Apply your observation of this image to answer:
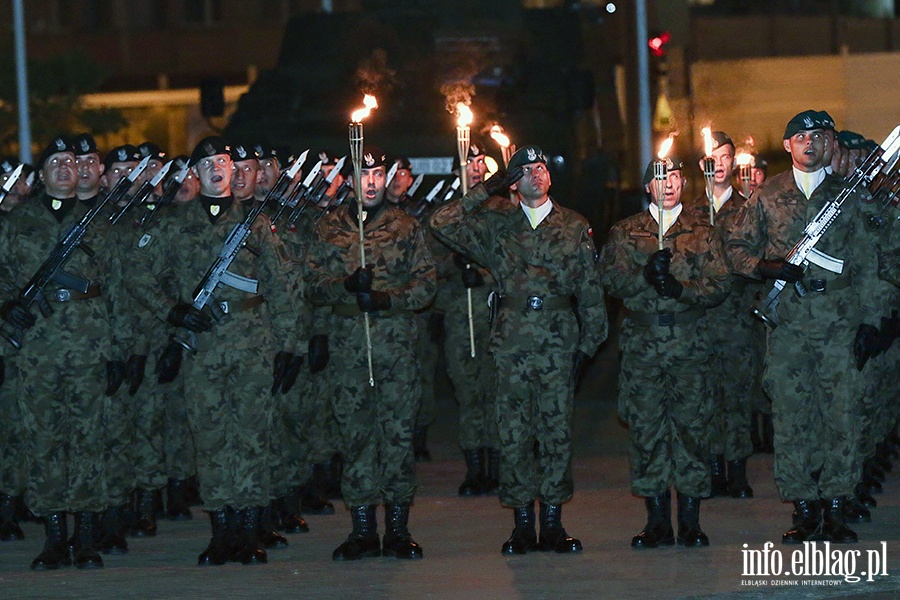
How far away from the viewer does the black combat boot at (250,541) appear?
938 cm

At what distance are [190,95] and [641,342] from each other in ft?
72.5

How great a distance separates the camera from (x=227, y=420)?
30.9 ft

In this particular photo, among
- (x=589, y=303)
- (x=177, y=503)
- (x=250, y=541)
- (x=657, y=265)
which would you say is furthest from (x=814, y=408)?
→ (x=177, y=503)

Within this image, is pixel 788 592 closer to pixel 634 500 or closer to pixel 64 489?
pixel 634 500

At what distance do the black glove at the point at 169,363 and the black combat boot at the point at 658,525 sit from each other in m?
2.68

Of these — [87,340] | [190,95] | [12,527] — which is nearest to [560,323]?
[87,340]

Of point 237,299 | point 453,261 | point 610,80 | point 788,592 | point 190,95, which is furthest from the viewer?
point 190,95

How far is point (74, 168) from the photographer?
9664mm

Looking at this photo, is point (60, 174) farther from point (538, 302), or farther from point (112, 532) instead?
point (538, 302)

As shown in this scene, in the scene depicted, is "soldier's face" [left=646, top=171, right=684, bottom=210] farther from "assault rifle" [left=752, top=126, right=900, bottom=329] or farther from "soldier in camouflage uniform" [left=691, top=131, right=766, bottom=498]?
"soldier in camouflage uniform" [left=691, top=131, right=766, bottom=498]

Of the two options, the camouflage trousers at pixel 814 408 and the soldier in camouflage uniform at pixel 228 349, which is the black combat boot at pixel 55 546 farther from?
the camouflage trousers at pixel 814 408

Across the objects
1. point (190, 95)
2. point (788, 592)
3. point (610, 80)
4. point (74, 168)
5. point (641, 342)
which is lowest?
point (788, 592)

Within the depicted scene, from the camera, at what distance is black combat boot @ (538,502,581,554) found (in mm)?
9453

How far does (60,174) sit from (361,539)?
2544 millimetres
